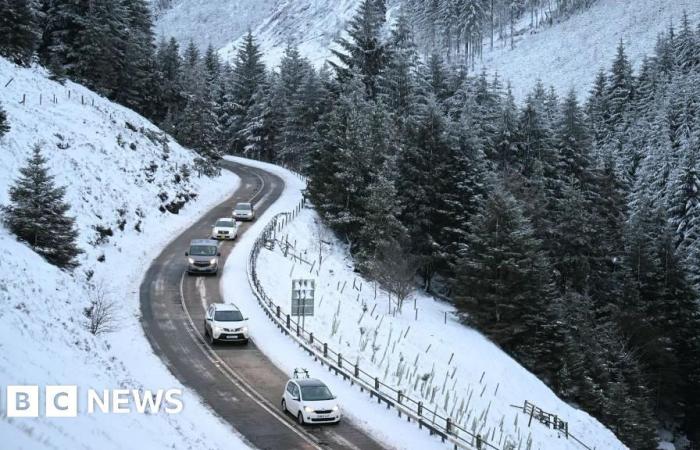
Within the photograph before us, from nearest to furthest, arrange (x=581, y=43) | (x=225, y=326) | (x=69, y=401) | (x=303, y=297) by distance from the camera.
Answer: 1. (x=69, y=401)
2. (x=225, y=326)
3. (x=303, y=297)
4. (x=581, y=43)

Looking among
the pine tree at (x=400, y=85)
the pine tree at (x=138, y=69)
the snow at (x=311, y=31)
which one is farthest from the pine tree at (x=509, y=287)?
the snow at (x=311, y=31)

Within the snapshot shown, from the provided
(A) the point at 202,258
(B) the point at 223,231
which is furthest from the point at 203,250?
(B) the point at 223,231

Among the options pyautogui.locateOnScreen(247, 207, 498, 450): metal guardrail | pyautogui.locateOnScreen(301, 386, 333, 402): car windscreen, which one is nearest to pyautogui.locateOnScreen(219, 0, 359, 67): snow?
pyautogui.locateOnScreen(247, 207, 498, 450): metal guardrail

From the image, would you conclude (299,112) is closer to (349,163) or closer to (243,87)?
(243,87)

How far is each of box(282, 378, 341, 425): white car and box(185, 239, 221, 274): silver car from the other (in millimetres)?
16832

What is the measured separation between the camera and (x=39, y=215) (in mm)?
26562

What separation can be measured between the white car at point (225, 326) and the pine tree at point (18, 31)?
102 ft

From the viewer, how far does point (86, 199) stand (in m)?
38.2

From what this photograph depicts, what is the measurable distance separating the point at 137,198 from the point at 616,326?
3691 centimetres

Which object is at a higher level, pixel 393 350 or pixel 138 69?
pixel 138 69

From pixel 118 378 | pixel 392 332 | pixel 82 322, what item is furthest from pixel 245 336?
pixel 392 332

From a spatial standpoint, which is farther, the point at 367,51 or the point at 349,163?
the point at 367,51

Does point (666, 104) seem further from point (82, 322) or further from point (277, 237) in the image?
point (82, 322)

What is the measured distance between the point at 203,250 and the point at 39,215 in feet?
35.3
